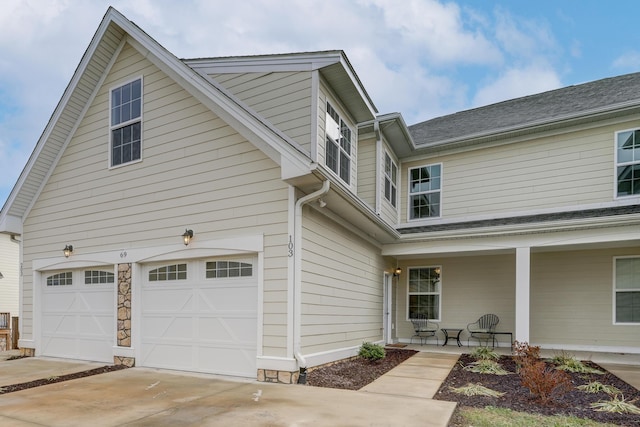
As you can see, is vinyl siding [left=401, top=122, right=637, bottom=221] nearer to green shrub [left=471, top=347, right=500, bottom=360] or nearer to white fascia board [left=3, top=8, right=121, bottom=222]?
green shrub [left=471, top=347, right=500, bottom=360]

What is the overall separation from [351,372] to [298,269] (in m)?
2.19

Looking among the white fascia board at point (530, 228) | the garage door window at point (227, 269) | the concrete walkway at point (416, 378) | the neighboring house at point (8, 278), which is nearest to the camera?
the concrete walkway at point (416, 378)

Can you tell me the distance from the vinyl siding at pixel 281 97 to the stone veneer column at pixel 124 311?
4075 mm

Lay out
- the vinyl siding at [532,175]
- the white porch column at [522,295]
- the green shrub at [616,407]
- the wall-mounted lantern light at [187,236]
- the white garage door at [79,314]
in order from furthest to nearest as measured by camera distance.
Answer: the vinyl siding at [532,175] → the white porch column at [522,295] → the white garage door at [79,314] → the wall-mounted lantern light at [187,236] → the green shrub at [616,407]

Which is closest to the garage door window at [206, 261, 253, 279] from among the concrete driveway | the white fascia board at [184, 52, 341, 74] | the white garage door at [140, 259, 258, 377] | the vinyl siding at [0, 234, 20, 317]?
the white garage door at [140, 259, 258, 377]

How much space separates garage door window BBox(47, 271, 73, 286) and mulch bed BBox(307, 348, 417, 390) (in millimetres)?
6274

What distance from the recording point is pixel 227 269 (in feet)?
23.4

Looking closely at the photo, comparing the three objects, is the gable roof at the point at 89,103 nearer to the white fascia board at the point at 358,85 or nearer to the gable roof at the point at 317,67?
the gable roof at the point at 317,67

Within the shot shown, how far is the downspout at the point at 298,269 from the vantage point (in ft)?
20.5

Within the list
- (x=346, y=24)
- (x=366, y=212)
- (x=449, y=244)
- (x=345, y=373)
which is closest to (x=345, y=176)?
(x=366, y=212)

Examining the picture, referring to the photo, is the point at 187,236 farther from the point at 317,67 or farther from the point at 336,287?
the point at 317,67

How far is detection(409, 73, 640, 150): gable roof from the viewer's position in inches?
393

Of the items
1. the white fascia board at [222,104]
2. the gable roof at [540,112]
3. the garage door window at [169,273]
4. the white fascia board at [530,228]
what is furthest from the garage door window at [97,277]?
the gable roof at [540,112]

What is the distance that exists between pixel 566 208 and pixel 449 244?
300 cm
